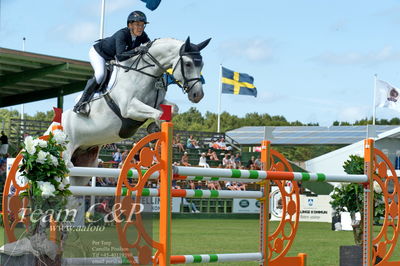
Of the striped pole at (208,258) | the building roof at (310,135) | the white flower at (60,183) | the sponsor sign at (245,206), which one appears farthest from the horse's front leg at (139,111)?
the building roof at (310,135)

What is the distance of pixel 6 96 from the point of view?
56.5ft

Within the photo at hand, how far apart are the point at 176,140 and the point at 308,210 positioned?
6185 mm

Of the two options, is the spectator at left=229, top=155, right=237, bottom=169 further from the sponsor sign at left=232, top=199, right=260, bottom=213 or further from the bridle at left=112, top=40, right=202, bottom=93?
the bridle at left=112, top=40, right=202, bottom=93

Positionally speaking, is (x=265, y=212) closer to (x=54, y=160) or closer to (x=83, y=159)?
(x=54, y=160)

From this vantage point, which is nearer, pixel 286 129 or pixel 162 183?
pixel 162 183

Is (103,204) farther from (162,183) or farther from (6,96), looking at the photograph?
(6,96)

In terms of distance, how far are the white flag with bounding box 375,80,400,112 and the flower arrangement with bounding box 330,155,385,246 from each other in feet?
66.9

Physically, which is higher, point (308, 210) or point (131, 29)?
point (131, 29)

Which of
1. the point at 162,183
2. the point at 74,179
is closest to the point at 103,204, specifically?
the point at 162,183

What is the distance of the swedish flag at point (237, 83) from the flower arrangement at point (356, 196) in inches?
764

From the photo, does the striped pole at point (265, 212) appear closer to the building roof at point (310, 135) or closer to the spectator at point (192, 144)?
the spectator at point (192, 144)

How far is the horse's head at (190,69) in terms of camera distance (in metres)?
6.10

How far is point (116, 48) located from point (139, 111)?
2.45 ft

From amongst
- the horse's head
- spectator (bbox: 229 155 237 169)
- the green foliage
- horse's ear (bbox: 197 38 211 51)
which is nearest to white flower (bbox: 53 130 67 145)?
the horse's head
